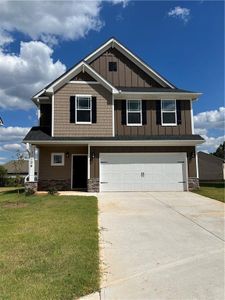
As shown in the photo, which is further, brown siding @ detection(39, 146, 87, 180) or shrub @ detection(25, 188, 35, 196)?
brown siding @ detection(39, 146, 87, 180)

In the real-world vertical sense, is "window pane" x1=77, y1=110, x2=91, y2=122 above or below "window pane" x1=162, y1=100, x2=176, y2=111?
below

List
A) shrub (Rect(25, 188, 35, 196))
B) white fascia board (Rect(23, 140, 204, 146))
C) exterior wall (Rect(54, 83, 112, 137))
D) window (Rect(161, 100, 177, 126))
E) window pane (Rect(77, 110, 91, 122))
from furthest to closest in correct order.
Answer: window (Rect(161, 100, 177, 126)) → window pane (Rect(77, 110, 91, 122)) → exterior wall (Rect(54, 83, 112, 137)) → white fascia board (Rect(23, 140, 204, 146)) → shrub (Rect(25, 188, 35, 196))

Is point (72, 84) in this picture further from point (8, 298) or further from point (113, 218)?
point (8, 298)

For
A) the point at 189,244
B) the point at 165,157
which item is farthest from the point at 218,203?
the point at 189,244

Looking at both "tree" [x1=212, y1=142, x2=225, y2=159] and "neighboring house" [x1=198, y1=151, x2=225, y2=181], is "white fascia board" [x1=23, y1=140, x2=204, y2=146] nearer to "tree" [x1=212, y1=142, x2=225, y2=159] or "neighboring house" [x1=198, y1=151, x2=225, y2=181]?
"neighboring house" [x1=198, y1=151, x2=225, y2=181]

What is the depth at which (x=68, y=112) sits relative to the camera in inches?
648

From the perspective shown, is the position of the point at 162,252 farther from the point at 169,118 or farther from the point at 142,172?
the point at 169,118

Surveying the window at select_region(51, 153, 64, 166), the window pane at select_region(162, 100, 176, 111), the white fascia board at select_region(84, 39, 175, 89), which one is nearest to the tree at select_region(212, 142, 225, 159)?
the white fascia board at select_region(84, 39, 175, 89)

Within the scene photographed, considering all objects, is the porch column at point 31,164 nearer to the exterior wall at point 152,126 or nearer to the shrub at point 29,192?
the shrub at point 29,192

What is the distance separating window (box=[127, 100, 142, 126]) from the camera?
56.3 feet

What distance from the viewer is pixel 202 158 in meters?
38.1

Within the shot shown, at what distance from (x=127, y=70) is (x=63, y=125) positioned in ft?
19.4

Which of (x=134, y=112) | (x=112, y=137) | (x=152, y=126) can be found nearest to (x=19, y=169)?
(x=112, y=137)

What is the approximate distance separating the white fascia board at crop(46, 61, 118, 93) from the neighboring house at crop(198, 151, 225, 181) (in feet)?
79.0
